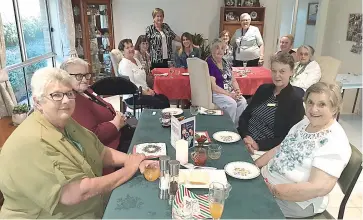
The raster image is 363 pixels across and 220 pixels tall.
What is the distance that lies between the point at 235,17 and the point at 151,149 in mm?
4562

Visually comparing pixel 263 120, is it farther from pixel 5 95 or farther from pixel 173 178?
pixel 5 95

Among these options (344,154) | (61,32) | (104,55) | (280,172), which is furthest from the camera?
(104,55)

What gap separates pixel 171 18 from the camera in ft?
18.9

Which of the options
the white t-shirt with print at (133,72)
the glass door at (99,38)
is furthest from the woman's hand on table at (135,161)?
the glass door at (99,38)

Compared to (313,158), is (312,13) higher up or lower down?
higher up

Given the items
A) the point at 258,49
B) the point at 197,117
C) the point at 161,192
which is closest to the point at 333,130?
the point at 161,192

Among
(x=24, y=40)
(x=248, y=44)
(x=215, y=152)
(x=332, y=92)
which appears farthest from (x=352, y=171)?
(x=24, y=40)

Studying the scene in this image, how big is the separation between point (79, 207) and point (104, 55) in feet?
15.3

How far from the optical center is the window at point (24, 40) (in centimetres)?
363

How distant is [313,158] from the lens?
57.8 inches

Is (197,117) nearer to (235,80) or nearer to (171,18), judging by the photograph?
(235,80)

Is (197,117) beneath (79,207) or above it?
above

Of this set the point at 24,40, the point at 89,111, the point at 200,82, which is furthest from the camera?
the point at 24,40

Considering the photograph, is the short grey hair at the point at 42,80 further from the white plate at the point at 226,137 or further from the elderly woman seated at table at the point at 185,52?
the elderly woman seated at table at the point at 185,52
